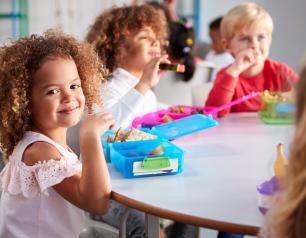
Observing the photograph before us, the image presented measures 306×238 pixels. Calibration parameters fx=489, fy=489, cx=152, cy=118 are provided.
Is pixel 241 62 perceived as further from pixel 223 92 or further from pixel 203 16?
pixel 203 16

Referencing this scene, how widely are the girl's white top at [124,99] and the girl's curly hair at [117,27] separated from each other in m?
0.09

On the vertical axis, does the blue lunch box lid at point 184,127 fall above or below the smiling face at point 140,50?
below

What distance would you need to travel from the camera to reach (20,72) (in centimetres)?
110

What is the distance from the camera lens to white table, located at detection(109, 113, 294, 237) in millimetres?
832

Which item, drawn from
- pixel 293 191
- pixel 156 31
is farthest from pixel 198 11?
pixel 293 191

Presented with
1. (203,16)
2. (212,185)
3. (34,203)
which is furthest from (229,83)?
(203,16)

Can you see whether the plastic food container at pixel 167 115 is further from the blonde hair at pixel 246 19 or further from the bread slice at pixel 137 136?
the blonde hair at pixel 246 19

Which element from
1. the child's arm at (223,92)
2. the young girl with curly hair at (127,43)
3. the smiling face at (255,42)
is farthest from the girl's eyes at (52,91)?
the smiling face at (255,42)

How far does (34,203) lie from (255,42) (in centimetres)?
106

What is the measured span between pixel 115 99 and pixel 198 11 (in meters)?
3.07

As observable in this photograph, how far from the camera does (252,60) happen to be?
1728 mm

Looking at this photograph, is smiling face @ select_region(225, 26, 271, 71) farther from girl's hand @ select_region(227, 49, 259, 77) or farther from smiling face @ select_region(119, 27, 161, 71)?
smiling face @ select_region(119, 27, 161, 71)

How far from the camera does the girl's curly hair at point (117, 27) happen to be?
5.69 feet

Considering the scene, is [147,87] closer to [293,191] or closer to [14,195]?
[14,195]
